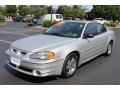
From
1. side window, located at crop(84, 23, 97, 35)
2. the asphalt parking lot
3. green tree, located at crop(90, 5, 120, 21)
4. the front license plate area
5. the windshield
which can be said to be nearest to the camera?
the front license plate area

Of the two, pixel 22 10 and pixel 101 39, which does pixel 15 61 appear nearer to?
pixel 101 39

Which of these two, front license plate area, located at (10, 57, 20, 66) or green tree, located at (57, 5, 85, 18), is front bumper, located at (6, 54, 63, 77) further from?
green tree, located at (57, 5, 85, 18)

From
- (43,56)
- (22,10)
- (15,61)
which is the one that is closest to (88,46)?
(43,56)

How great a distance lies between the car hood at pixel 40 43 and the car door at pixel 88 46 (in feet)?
1.39

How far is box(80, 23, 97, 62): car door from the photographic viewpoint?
227 inches

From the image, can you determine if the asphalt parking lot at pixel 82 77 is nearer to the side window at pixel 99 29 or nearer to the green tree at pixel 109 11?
the side window at pixel 99 29

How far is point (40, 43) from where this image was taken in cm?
519

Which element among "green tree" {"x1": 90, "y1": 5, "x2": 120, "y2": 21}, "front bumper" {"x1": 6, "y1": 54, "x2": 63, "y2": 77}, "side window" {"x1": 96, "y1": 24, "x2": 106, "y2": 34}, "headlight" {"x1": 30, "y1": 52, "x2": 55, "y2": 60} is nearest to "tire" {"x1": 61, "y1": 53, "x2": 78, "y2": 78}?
"front bumper" {"x1": 6, "y1": 54, "x2": 63, "y2": 77}

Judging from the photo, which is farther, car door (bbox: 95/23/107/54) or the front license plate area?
car door (bbox: 95/23/107/54)

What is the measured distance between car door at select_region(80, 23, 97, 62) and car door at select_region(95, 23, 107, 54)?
0.78 feet

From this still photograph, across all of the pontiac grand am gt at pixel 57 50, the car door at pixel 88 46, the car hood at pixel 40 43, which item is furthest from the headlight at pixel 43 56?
the car door at pixel 88 46
